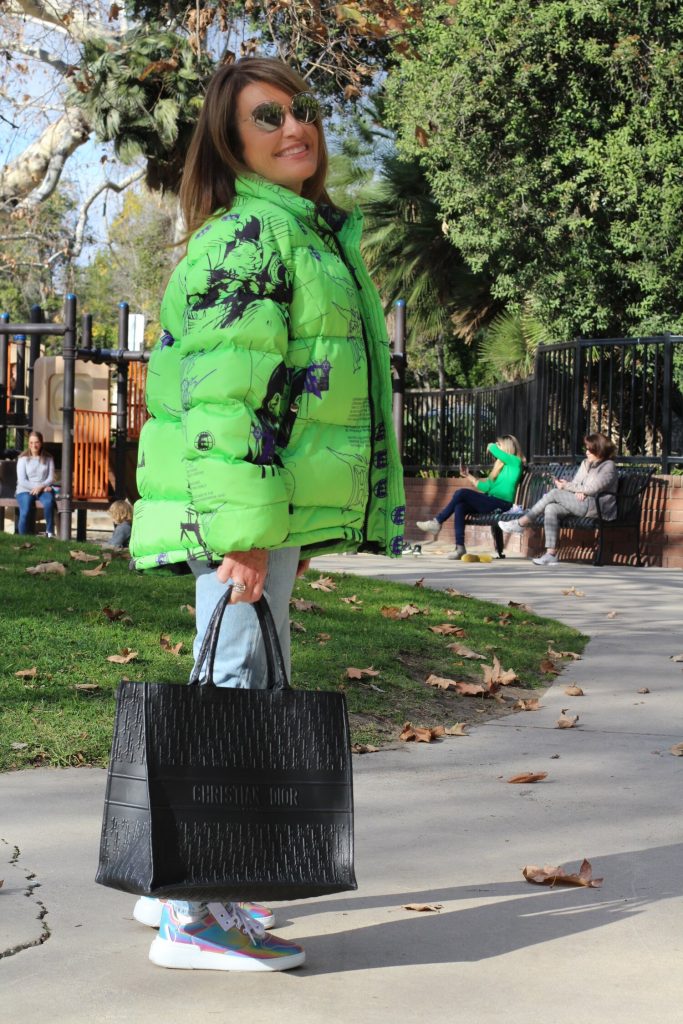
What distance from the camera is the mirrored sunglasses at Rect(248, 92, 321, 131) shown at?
125 inches

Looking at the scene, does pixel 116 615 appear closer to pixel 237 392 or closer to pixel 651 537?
pixel 237 392

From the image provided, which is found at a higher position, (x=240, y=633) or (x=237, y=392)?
(x=237, y=392)

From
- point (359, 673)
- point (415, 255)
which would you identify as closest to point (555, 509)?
point (359, 673)

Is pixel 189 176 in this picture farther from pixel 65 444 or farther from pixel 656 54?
pixel 656 54

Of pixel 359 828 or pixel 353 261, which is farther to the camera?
pixel 359 828

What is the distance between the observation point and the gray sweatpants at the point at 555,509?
14.1 metres

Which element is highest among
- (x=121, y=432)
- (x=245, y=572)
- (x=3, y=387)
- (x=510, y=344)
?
(x=510, y=344)

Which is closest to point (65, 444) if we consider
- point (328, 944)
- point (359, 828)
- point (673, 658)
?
point (673, 658)

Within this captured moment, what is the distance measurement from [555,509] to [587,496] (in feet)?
1.17

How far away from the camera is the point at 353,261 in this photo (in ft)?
10.5

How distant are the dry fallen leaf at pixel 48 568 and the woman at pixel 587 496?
23.0ft

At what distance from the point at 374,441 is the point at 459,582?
7.74 meters

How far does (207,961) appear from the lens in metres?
2.94

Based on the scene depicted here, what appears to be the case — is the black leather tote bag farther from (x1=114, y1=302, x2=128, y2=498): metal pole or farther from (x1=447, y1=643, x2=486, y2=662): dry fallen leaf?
(x1=114, y1=302, x2=128, y2=498): metal pole
